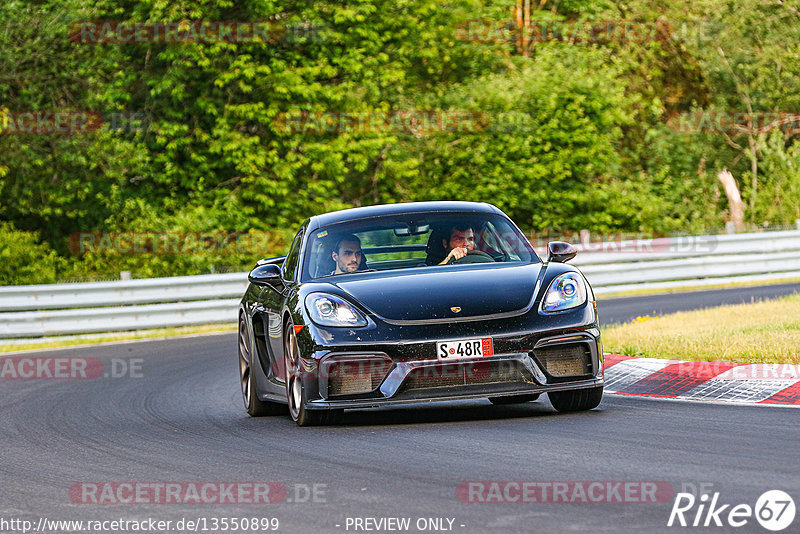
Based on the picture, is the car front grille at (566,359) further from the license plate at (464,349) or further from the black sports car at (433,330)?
the license plate at (464,349)

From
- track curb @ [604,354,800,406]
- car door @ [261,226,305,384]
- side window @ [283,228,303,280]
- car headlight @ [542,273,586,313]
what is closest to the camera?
car headlight @ [542,273,586,313]

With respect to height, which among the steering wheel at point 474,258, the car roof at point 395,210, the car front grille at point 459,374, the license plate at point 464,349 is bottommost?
the car front grille at point 459,374

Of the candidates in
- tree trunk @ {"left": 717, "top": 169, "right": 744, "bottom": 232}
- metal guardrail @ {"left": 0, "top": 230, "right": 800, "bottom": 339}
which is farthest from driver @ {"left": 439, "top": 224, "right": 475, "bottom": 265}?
tree trunk @ {"left": 717, "top": 169, "right": 744, "bottom": 232}

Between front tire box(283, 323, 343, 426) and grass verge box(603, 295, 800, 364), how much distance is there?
314cm

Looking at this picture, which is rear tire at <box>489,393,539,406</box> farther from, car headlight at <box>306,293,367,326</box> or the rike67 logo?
the rike67 logo

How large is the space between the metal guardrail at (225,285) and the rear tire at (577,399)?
42.5 ft

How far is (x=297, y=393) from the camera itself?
8977 millimetres

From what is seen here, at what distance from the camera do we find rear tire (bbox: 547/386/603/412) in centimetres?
890

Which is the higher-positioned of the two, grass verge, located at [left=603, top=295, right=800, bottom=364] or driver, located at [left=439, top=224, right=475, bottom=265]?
driver, located at [left=439, top=224, right=475, bottom=265]

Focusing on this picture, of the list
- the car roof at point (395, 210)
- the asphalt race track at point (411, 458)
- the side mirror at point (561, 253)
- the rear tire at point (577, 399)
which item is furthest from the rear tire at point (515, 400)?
the car roof at point (395, 210)

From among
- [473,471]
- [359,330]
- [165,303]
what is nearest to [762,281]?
[165,303]

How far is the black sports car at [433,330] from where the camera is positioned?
8.34 m

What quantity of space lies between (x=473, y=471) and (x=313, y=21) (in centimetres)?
3170

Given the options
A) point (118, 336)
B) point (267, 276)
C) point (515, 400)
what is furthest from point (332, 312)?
point (118, 336)
